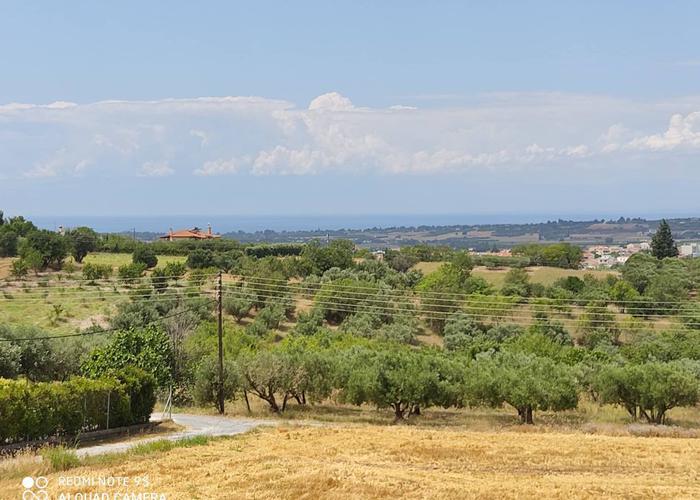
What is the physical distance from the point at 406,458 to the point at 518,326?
150ft

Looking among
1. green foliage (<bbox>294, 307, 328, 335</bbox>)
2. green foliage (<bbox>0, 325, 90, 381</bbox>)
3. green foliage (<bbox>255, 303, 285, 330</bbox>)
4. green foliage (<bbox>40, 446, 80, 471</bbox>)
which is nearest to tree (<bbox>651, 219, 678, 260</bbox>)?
green foliage (<bbox>294, 307, 328, 335</bbox>)

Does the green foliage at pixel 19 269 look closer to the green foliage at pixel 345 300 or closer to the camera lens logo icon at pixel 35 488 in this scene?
the green foliage at pixel 345 300

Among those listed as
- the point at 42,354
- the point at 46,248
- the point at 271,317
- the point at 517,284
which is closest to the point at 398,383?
the point at 42,354

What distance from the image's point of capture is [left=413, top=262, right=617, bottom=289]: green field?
93800 millimetres

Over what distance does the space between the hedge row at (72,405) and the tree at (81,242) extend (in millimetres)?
59972

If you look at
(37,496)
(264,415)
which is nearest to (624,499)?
(37,496)

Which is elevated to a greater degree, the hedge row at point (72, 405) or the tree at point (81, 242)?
the tree at point (81, 242)

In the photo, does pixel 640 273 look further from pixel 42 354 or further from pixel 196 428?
pixel 196 428

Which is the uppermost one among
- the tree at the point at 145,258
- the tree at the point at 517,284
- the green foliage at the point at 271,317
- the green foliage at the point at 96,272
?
the tree at the point at 145,258

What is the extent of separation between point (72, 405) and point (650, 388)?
2551 centimetres

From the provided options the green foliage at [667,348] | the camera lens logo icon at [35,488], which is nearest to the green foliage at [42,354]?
the camera lens logo icon at [35,488]

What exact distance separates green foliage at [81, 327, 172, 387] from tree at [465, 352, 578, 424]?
1617 cm

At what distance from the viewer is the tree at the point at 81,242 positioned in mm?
88000

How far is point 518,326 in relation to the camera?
219 ft
